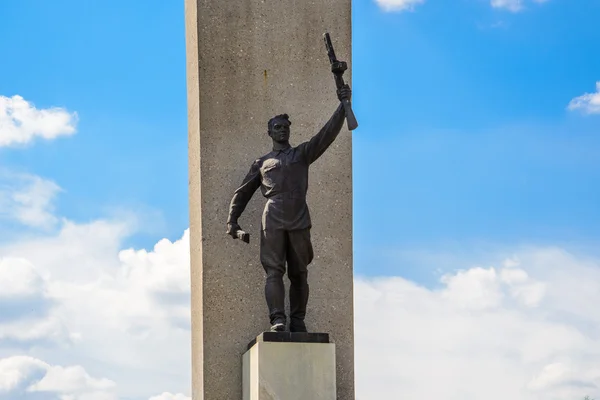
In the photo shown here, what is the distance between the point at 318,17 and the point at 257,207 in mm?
1953

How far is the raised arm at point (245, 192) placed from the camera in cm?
1149

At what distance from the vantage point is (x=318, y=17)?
1266 centimetres

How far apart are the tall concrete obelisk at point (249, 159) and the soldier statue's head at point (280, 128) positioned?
2.16 ft

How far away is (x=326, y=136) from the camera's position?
1130 centimetres

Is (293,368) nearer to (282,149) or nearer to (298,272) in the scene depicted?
(298,272)

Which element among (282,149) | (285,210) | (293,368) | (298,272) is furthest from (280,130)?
(293,368)

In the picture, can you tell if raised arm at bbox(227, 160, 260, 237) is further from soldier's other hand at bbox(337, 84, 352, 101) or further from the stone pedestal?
the stone pedestal

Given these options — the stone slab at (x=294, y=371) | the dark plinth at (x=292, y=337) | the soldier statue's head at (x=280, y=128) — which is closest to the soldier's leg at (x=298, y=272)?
the dark plinth at (x=292, y=337)

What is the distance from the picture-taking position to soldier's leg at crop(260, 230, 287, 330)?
1125 cm

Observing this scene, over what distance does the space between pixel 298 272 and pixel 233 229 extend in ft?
2.20

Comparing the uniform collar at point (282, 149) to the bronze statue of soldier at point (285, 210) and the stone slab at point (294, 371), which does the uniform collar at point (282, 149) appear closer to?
the bronze statue of soldier at point (285, 210)

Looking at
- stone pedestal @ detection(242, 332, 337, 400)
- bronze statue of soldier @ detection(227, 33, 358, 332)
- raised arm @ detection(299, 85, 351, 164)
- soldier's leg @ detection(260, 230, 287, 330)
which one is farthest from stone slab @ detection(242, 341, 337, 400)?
raised arm @ detection(299, 85, 351, 164)

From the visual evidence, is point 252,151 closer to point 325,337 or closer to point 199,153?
point 199,153

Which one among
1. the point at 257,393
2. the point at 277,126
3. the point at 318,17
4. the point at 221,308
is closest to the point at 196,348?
the point at 221,308
